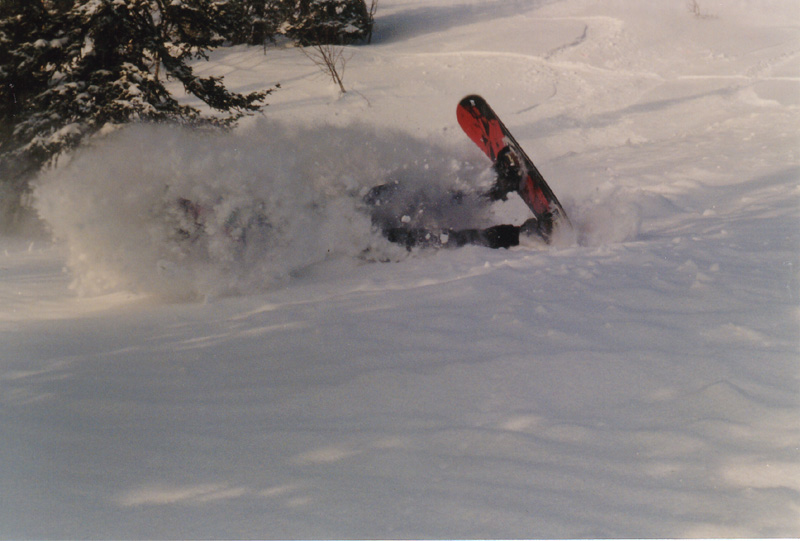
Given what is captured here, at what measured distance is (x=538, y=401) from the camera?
1702 millimetres

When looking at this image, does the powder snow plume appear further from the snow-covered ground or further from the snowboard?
the snowboard

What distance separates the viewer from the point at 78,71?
3979 mm

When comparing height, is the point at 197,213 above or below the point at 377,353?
above

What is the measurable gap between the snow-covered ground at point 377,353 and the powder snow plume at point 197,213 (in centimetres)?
1

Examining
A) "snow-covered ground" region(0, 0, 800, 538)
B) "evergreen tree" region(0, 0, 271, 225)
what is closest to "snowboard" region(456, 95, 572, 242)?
"snow-covered ground" region(0, 0, 800, 538)

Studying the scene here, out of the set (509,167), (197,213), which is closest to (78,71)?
(197,213)

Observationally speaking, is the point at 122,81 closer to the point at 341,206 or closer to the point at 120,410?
the point at 341,206

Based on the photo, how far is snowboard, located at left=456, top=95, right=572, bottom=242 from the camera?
13.0 ft

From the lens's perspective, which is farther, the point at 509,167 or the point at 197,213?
the point at 509,167

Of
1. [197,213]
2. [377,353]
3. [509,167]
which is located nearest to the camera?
[377,353]

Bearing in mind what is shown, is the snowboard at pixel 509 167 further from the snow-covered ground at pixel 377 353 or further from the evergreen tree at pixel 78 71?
the evergreen tree at pixel 78 71

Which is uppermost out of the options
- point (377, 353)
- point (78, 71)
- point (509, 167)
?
point (78, 71)

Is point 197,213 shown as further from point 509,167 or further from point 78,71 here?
point 509,167

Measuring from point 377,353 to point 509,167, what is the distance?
2.32 metres
